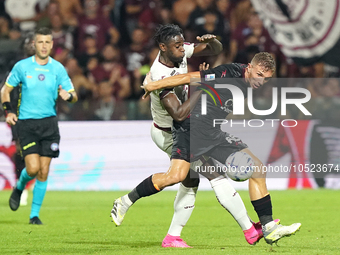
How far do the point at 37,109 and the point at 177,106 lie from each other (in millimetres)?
3172

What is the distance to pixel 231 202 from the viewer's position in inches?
255

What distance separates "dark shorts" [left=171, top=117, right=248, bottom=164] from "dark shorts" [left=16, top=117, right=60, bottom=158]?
281cm

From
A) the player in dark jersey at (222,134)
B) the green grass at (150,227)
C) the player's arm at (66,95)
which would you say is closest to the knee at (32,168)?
the green grass at (150,227)

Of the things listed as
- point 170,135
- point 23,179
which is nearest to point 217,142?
point 170,135

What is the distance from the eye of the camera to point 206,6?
14.0m

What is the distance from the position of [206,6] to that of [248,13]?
0.98m

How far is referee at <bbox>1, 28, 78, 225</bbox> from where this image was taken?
8664 mm

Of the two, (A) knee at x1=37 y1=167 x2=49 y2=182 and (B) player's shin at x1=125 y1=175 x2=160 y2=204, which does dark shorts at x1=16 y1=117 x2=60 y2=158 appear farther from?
(B) player's shin at x1=125 y1=175 x2=160 y2=204

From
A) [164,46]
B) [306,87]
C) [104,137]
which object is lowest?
[104,137]

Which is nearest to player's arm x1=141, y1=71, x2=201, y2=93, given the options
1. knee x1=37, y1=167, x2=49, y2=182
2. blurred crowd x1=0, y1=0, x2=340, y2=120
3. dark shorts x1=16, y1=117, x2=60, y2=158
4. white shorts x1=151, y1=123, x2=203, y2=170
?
white shorts x1=151, y1=123, x2=203, y2=170

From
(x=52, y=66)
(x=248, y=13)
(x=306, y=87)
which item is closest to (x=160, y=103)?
(x=52, y=66)

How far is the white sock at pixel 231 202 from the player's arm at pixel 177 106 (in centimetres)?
84

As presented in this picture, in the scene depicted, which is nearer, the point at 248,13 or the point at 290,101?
the point at 290,101

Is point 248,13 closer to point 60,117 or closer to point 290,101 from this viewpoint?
point 290,101
